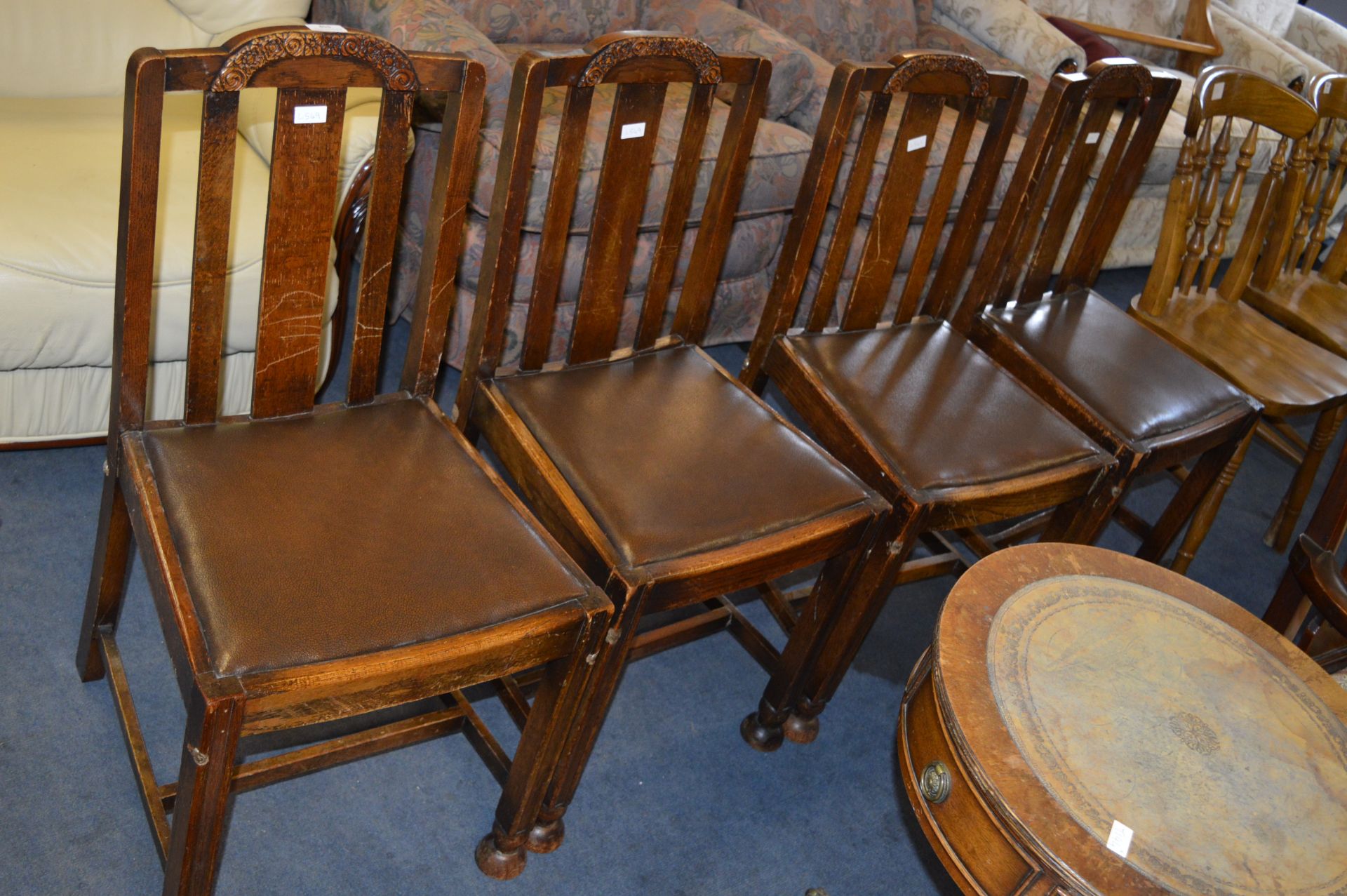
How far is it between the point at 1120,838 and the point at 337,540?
0.80 meters

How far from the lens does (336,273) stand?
71.6 inches

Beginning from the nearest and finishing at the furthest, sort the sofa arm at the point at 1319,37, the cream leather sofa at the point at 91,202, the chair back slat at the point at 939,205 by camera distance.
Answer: the cream leather sofa at the point at 91,202 → the chair back slat at the point at 939,205 → the sofa arm at the point at 1319,37

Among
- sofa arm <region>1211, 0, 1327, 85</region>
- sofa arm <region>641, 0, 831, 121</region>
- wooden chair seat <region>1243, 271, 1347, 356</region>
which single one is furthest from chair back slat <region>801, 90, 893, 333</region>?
sofa arm <region>1211, 0, 1327, 85</region>

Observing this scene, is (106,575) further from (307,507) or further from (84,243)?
(84,243)

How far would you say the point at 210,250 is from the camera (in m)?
1.19

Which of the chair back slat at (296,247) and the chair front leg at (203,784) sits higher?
the chair back slat at (296,247)

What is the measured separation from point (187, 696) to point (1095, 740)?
2.80 feet

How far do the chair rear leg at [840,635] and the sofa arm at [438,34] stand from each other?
102 cm

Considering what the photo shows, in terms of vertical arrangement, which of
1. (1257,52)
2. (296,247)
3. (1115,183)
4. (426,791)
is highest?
(1257,52)

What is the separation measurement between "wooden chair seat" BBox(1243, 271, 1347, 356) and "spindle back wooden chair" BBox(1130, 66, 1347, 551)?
0.16 ft

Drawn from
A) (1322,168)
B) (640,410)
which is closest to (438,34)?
(640,410)

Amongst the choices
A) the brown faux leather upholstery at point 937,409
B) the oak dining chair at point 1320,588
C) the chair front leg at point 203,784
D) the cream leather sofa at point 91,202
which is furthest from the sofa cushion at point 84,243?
the oak dining chair at point 1320,588

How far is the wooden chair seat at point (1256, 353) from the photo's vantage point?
7.06ft

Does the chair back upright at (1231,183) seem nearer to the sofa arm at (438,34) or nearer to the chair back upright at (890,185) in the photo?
the chair back upright at (890,185)
